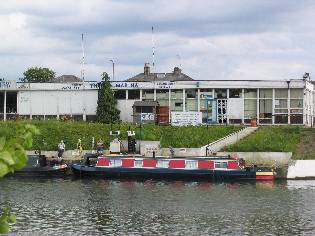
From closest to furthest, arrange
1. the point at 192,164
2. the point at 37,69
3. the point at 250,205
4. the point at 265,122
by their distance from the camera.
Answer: the point at 250,205 → the point at 192,164 → the point at 265,122 → the point at 37,69

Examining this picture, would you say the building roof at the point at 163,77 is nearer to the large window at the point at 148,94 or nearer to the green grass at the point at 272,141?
the large window at the point at 148,94

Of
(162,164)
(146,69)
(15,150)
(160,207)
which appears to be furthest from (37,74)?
(15,150)

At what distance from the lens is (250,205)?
137 ft

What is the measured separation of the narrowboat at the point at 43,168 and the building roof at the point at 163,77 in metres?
29.2

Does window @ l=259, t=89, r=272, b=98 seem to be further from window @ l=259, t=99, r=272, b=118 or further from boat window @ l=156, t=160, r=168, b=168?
boat window @ l=156, t=160, r=168, b=168

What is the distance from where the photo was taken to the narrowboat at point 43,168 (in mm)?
60281

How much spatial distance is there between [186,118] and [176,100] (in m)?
9.48

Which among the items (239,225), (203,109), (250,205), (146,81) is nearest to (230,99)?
(203,109)

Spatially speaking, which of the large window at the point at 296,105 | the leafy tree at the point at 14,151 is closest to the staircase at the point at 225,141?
the large window at the point at 296,105

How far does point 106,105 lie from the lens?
82875 mm

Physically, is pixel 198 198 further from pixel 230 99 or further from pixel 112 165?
pixel 230 99

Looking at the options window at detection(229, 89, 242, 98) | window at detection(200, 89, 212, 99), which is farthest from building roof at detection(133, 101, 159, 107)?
window at detection(229, 89, 242, 98)

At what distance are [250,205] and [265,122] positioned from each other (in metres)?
42.3

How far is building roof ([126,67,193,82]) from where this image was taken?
296 feet
